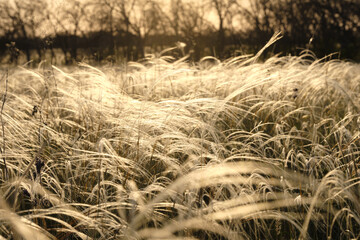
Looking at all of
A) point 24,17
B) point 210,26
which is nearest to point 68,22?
point 24,17

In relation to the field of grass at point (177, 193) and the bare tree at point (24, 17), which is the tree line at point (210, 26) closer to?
the bare tree at point (24, 17)

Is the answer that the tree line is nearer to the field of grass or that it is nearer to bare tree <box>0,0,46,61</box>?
bare tree <box>0,0,46,61</box>

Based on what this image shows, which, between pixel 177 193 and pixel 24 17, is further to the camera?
pixel 24 17

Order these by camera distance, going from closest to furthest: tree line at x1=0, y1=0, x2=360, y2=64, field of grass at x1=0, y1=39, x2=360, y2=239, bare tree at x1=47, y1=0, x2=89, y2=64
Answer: field of grass at x1=0, y1=39, x2=360, y2=239
bare tree at x1=47, y1=0, x2=89, y2=64
tree line at x1=0, y1=0, x2=360, y2=64

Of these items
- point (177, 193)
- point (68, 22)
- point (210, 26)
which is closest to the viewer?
point (177, 193)

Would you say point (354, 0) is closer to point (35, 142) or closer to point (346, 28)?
point (346, 28)

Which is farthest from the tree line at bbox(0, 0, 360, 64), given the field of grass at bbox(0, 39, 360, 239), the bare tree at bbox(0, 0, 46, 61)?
the field of grass at bbox(0, 39, 360, 239)

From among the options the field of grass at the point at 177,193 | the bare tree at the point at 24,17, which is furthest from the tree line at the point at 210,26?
the field of grass at the point at 177,193

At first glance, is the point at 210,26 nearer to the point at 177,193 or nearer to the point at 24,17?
the point at 24,17

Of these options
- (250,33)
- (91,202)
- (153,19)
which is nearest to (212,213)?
(91,202)

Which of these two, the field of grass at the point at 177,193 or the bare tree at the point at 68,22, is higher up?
the bare tree at the point at 68,22

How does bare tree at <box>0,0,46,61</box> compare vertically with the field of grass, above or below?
above

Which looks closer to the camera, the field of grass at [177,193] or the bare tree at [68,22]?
the field of grass at [177,193]

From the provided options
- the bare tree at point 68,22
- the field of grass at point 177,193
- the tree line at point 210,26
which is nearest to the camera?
the field of grass at point 177,193
